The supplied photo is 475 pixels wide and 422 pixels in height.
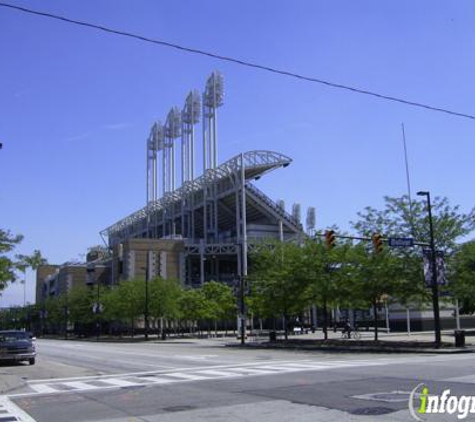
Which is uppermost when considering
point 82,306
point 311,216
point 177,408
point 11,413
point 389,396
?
point 311,216

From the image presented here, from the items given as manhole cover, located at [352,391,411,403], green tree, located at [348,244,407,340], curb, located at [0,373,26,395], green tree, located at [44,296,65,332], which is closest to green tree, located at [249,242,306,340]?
green tree, located at [348,244,407,340]

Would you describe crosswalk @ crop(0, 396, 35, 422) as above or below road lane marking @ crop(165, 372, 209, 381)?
above

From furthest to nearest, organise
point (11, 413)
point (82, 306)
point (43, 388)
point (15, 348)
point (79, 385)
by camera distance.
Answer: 1. point (82, 306)
2. point (15, 348)
3. point (79, 385)
4. point (43, 388)
5. point (11, 413)

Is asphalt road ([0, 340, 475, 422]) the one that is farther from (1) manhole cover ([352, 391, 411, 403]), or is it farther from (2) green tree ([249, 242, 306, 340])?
(2) green tree ([249, 242, 306, 340])

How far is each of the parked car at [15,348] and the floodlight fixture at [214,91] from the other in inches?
3039

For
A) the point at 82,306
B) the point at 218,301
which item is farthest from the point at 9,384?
the point at 82,306

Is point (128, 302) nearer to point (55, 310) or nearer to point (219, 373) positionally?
point (55, 310)

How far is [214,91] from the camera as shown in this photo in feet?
345

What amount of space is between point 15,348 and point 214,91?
78.4 meters

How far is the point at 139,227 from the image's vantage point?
145 m

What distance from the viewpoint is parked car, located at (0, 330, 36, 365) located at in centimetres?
3130

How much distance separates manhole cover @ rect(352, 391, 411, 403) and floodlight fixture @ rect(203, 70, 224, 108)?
310ft

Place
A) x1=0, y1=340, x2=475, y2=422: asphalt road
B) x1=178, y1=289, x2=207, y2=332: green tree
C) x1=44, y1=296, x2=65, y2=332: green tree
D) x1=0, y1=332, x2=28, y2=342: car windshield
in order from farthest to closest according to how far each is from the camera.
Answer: x1=44, y1=296, x2=65, y2=332: green tree, x1=178, y1=289, x2=207, y2=332: green tree, x1=0, y1=332, x2=28, y2=342: car windshield, x1=0, y1=340, x2=475, y2=422: asphalt road

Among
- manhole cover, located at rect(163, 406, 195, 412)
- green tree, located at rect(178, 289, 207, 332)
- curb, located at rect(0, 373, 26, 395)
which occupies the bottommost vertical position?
curb, located at rect(0, 373, 26, 395)
